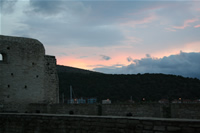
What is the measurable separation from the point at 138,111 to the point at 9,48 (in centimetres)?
1159

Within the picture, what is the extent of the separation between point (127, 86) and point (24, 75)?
2029 inches

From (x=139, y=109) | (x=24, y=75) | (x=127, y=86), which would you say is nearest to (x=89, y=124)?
(x=139, y=109)

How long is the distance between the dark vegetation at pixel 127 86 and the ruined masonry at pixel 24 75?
133 ft

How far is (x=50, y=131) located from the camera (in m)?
9.23

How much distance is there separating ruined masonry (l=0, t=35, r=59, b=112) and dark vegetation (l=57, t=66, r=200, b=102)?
133 feet

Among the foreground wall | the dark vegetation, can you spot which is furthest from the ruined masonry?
the dark vegetation

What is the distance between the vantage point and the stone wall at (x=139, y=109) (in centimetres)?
1236

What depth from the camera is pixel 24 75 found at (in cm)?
2053

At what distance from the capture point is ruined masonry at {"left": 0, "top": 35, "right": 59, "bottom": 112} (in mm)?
19641

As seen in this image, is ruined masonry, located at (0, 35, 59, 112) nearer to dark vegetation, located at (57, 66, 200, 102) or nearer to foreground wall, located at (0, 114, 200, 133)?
foreground wall, located at (0, 114, 200, 133)

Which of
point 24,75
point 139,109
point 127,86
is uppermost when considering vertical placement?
point 24,75

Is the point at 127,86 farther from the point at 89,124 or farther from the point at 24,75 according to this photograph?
the point at 89,124

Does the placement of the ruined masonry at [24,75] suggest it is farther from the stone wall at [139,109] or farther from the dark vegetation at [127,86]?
the dark vegetation at [127,86]

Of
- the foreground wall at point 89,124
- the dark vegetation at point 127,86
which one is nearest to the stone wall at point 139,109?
the foreground wall at point 89,124
